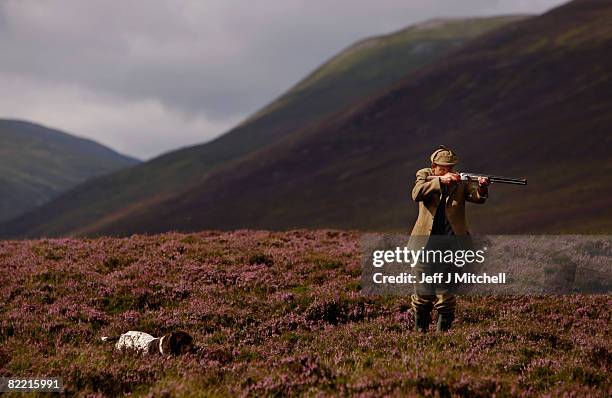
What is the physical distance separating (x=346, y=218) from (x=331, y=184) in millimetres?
25068

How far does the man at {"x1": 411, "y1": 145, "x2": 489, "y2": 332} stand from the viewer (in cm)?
1084

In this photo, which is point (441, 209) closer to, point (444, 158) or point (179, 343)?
point (444, 158)

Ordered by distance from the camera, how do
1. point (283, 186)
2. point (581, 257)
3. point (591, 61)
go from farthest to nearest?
point (283, 186)
point (591, 61)
point (581, 257)

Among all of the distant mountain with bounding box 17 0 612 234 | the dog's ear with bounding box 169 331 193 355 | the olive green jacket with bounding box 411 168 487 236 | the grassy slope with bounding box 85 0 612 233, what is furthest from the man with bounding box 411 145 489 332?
the grassy slope with bounding box 85 0 612 233

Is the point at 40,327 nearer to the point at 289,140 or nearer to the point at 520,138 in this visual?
the point at 520,138

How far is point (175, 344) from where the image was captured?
977cm

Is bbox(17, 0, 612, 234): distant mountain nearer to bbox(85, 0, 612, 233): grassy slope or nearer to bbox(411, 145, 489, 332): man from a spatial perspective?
bbox(85, 0, 612, 233): grassy slope

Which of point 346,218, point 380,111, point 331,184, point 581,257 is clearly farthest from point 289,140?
point 581,257

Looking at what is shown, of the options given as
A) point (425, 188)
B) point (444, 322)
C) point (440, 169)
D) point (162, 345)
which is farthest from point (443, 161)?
point (162, 345)

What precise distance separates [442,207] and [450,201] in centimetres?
20

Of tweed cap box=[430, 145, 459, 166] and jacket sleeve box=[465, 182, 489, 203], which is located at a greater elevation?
tweed cap box=[430, 145, 459, 166]

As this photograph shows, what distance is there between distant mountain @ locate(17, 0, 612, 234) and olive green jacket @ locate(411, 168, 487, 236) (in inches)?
1828

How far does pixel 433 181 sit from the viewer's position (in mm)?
10781

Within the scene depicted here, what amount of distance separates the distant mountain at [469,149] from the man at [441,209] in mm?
46531
